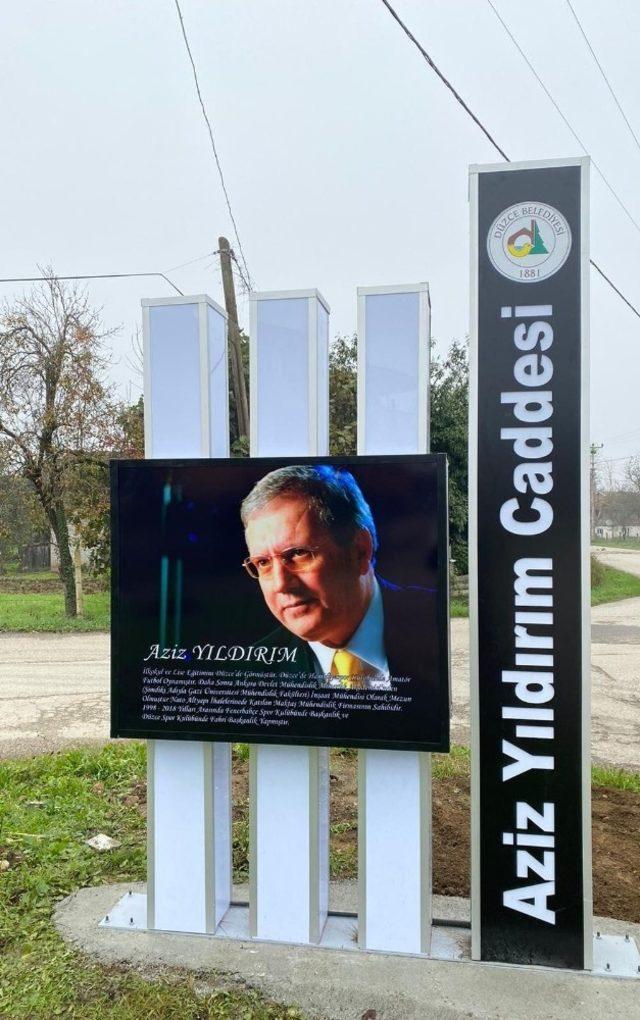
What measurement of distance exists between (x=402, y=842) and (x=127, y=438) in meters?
14.2

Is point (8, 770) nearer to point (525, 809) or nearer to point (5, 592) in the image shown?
point (525, 809)

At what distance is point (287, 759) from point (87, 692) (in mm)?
6936

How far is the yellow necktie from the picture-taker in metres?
3.80

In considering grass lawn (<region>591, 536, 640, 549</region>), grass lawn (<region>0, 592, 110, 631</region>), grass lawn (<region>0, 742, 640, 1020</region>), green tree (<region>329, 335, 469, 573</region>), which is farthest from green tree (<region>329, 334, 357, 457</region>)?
grass lawn (<region>591, 536, 640, 549</region>)

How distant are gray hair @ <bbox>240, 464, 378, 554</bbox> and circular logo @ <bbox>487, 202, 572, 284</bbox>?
119cm

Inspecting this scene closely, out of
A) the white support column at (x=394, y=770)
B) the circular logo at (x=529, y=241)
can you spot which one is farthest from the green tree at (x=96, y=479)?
the circular logo at (x=529, y=241)

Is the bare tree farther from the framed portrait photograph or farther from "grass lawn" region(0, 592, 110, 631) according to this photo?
the framed portrait photograph

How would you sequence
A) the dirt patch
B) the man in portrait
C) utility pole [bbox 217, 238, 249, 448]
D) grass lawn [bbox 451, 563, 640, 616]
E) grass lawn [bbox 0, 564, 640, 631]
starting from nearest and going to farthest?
the man in portrait → the dirt patch → utility pole [bbox 217, 238, 249, 448] → grass lawn [bbox 0, 564, 640, 631] → grass lawn [bbox 451, 563, 640, 616]

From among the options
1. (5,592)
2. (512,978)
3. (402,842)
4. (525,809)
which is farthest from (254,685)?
(5,592)

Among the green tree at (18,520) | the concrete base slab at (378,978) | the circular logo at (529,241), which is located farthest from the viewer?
the green tree at (18,520)

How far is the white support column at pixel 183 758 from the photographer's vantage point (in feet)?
13.4

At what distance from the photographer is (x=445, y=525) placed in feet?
12.1

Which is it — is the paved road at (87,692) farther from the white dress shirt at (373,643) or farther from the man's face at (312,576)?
the man's face at (312,576)

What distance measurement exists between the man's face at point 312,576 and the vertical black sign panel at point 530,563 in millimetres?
565
